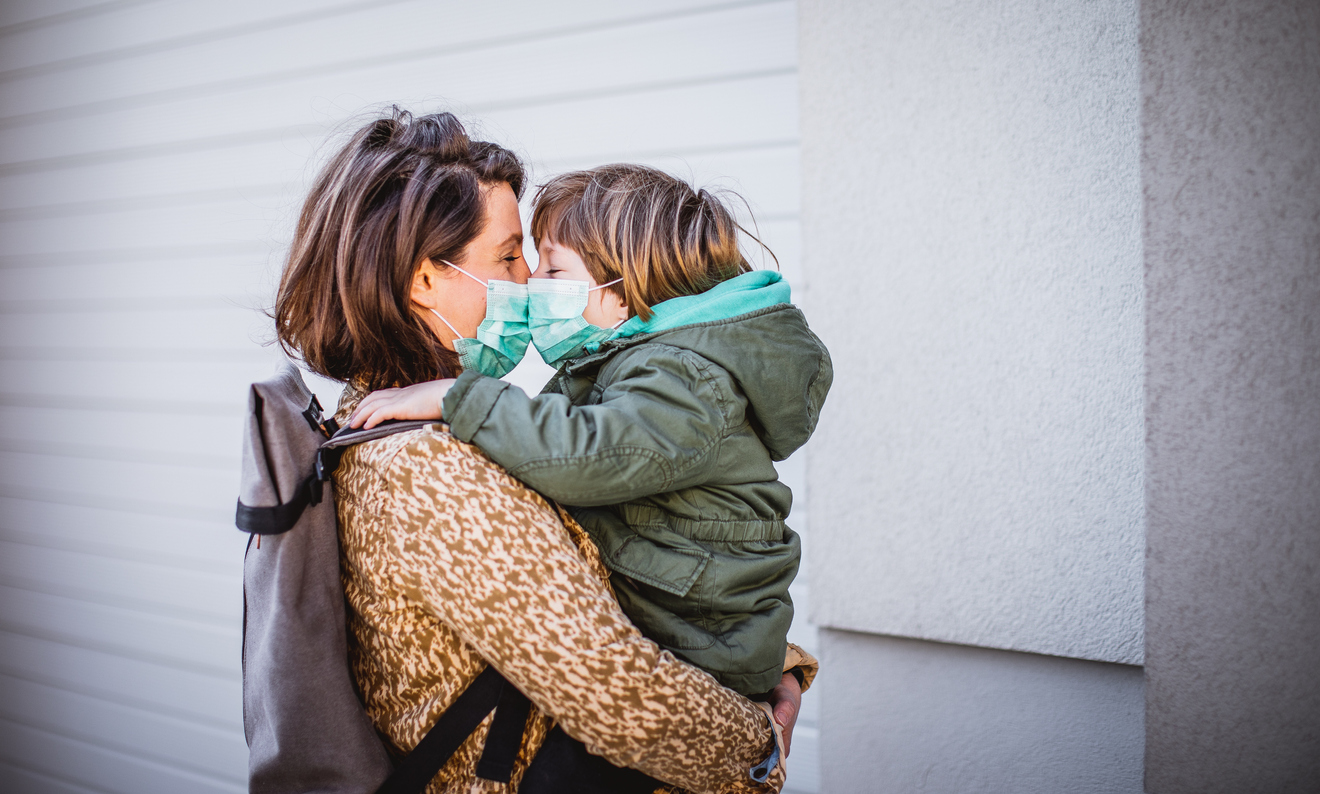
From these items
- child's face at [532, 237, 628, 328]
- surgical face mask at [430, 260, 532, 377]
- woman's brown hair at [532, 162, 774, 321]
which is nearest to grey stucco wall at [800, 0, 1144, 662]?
woman's brown hair at [532, 162, 774, 321]

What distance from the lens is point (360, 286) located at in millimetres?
1315

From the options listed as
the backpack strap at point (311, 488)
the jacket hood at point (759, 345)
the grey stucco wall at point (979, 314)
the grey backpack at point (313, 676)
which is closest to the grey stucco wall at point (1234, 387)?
the grey stucco wall at point (979, 314)

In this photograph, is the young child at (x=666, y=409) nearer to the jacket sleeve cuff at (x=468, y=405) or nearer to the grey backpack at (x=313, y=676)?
the jacket sleeve cuff at (x=468, y=405)

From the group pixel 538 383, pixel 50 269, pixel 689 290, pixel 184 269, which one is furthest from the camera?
pixel 50 269

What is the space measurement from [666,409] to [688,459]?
0.09 metres

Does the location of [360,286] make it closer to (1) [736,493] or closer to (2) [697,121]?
(1) [736,493]

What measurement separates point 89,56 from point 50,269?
3.48ft

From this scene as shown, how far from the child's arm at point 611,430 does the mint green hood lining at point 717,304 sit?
12cm

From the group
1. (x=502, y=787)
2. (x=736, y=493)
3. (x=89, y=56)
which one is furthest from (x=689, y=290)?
(x=89, y=56)

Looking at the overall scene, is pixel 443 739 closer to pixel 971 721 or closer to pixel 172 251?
pixel 971 721

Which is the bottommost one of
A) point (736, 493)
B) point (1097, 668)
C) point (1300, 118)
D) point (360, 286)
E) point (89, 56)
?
point (1097, 668)

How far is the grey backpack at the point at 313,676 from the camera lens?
1.11m

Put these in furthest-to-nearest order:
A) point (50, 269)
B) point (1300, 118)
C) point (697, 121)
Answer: point (50, 269) < point (697, 121) < point (1300, 118)

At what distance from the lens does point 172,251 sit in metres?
3.36
